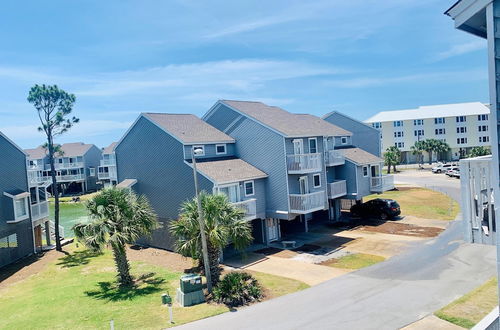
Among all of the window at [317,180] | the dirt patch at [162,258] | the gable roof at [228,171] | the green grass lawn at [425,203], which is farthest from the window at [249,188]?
the green grass lawn at [425,203]

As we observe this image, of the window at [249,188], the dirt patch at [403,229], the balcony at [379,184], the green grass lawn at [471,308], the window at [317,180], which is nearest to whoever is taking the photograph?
the green grass lawn at [471,308]

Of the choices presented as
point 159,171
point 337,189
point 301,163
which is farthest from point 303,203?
point 159,171

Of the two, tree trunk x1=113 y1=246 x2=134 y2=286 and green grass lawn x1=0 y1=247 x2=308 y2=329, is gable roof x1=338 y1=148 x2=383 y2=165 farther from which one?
tree trunk x1=113 y1=246 x2=134 y2=286

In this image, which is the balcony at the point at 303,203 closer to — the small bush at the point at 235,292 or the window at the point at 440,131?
the small bush at the point at 235,292

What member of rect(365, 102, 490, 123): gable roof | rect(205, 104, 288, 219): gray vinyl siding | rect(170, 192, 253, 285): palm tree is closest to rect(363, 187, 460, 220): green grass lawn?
rect(205, 104, 288, 219): gray vinyl siding

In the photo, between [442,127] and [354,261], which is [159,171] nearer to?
[354,261]

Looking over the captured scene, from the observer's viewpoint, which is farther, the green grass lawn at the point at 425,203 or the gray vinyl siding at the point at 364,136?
the gray vinyl siding at the point at 364,136

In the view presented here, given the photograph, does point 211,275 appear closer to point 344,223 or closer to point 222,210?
point 222,210
